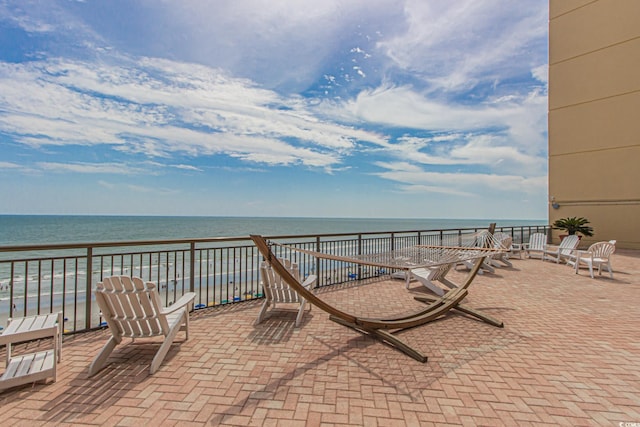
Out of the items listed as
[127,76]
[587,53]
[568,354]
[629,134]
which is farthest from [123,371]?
[587,53]

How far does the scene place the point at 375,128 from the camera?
19.6 m

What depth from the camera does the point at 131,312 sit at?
262 centimetres

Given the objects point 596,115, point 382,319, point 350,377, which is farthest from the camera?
point 596,115

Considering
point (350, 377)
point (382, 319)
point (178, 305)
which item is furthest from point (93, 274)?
point (350, 377)

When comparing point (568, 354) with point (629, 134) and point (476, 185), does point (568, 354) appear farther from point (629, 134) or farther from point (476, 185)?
point (476, 185)

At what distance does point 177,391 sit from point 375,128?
769 inches

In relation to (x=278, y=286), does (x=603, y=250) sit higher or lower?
higher

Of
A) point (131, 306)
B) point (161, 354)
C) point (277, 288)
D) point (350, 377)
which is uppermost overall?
point (131, 306)

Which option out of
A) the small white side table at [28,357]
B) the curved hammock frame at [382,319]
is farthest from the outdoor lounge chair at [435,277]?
the small white side table at [28,357]

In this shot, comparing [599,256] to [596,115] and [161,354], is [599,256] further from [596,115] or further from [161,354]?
[161,354]

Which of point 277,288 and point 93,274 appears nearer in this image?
point 277,288

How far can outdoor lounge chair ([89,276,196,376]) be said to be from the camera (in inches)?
99.6

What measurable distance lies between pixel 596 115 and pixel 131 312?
17382 mm

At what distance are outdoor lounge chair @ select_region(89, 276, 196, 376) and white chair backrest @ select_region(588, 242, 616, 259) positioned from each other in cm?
913
